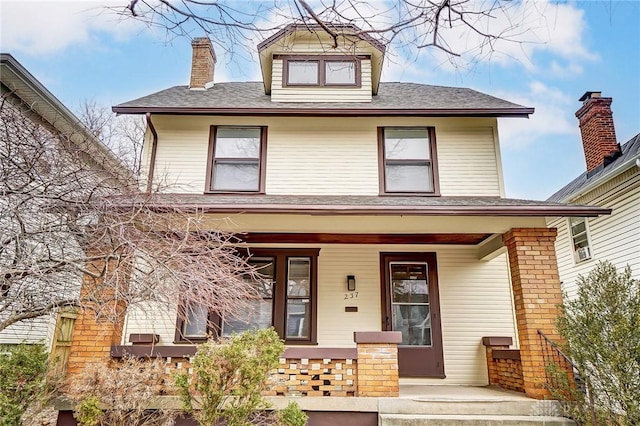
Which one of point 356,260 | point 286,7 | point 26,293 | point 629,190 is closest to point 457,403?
point 356,260

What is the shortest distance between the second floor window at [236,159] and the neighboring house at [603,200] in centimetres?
715

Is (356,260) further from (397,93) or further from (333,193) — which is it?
(397,93)

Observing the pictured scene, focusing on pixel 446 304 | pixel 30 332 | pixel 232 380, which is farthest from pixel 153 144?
pixel 446 304

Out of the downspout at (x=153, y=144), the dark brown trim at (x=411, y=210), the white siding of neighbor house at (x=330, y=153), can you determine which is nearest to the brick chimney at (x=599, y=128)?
the white siding of neighbor house at (x=330, y=153)

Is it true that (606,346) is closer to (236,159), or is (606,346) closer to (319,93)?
(236,159)

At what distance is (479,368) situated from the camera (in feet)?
24.5

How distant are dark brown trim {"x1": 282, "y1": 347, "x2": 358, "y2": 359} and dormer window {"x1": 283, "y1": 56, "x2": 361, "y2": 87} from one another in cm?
587

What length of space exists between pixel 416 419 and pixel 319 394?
123 centimetres

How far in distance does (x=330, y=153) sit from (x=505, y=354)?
188 inches


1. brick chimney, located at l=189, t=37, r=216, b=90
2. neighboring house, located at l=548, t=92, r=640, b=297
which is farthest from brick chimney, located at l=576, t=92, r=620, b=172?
brick chimney, located at l=189, t=37, r=216, b=90

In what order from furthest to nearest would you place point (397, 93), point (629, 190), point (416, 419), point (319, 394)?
point (397, 93), point (629, 190), point (319, 394), point (416, 419)

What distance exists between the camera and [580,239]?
1120 centimetres

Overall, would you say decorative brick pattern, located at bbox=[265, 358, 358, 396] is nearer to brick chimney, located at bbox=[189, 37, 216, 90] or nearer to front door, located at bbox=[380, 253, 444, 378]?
front door, located at bbox=[380, 253, 444, 378]

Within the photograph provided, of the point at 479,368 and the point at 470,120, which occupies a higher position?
the point at 470,120
